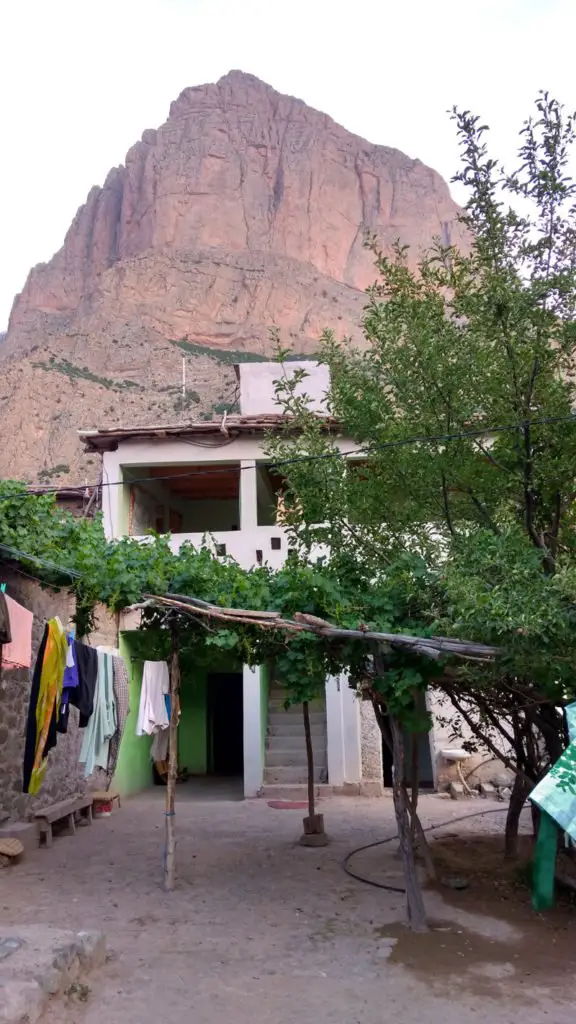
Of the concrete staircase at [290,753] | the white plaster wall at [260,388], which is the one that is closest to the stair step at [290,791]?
the concrete staircase at [290,753]

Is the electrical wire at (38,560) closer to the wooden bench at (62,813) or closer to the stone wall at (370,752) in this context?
the wooden bench at (62,813)

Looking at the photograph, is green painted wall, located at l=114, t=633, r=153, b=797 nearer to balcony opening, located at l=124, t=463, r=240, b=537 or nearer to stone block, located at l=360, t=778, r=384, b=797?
balcony opening, located at l=124, t=463, r=240, b=537

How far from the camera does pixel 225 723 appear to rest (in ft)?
54.2

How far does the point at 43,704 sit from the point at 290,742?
25.5 ft

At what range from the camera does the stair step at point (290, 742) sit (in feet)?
43.8

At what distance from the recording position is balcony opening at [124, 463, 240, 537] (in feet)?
46.6

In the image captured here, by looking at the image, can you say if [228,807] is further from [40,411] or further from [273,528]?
[40,411]

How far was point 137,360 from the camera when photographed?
1858 inches

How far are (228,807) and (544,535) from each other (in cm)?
751

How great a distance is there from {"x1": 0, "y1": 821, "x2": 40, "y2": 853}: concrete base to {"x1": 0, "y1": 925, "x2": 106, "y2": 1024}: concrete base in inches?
150

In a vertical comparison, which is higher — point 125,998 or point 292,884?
point 125,998

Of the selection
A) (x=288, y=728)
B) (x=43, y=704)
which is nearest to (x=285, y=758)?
(x=288, y=728)

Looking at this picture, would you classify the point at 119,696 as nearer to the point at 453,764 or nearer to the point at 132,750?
the point at 132,750

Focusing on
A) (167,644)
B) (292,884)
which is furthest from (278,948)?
(167,644)
